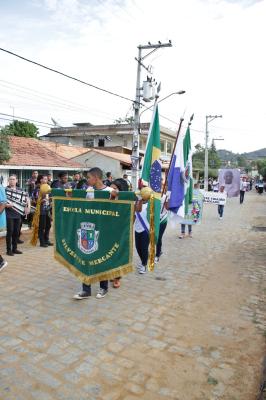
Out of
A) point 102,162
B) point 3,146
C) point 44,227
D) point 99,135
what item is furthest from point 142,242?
point 99,135

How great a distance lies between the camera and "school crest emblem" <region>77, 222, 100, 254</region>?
4.32 metres

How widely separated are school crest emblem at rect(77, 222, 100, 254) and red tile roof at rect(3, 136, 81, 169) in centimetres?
1030

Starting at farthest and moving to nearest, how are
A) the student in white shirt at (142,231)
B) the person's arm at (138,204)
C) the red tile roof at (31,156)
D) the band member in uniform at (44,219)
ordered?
the red tile roof at (31,156) → the band member in uniform at (44,219) → the student in white shirt at (142,231) → the person's arm at (138,204)

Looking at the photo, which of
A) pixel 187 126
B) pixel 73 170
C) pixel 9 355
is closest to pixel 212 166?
pixel 73 170

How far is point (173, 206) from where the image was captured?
6.34m

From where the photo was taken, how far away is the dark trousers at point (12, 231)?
6844 millimetres

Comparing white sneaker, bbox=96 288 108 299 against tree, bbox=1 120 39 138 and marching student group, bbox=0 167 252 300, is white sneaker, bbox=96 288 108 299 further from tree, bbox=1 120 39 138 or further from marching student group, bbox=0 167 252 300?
tree, bbox=1 120 39 138

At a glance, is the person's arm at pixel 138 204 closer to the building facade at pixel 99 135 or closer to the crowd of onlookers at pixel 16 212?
the crowd of onlookers at pixel 16 212

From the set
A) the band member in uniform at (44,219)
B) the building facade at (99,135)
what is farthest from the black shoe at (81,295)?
the building facade at (99,135)

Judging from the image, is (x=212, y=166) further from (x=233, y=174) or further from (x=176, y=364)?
(x=176, y=364)

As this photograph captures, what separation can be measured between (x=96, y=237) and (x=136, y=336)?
1.33 meters

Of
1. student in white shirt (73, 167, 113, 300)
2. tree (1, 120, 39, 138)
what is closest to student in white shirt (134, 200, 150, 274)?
student in white shirt (73, 167, 113, 300)

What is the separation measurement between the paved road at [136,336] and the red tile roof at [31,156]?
362 inches

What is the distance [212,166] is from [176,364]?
221ft
